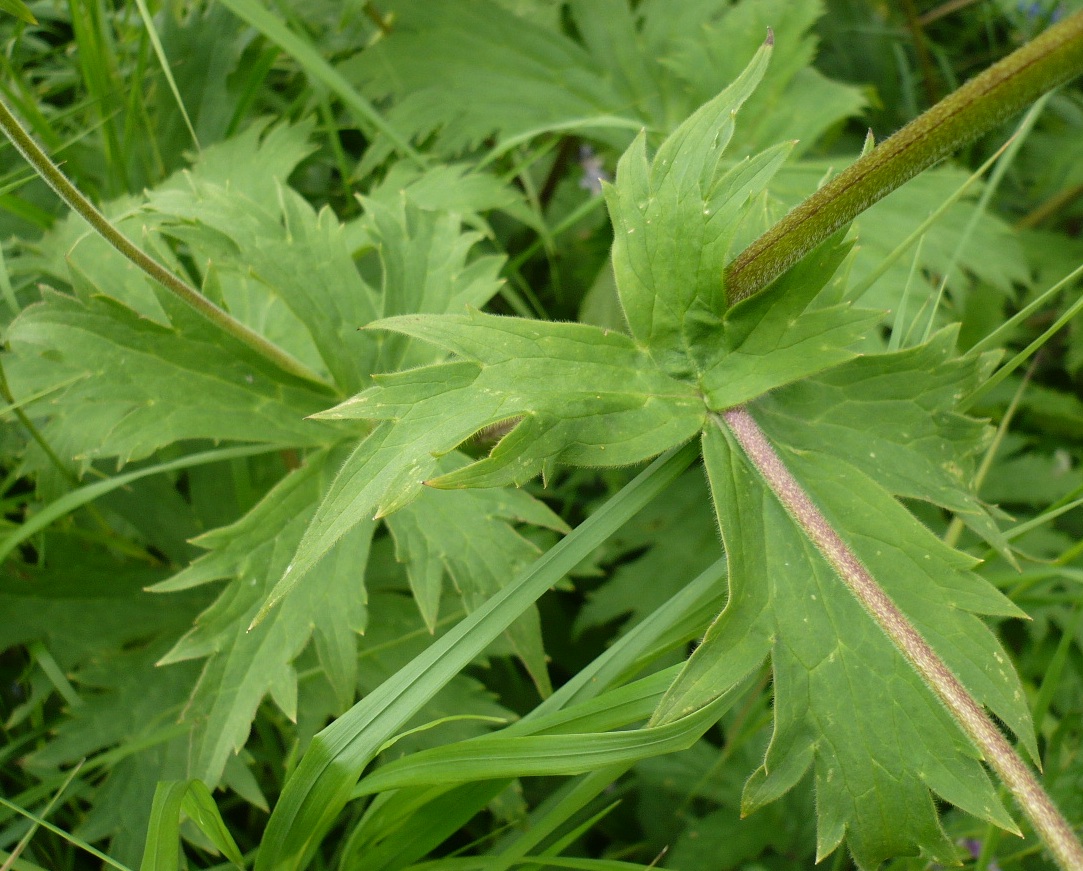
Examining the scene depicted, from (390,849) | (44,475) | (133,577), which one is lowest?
(390,849)

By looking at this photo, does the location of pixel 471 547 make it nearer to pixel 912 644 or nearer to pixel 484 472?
pixel 484 472

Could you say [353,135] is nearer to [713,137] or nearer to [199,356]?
[199,356]

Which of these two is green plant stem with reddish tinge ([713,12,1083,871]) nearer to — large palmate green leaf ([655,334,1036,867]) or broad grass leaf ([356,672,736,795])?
large palmate green leaf ([655,334,1036,867])

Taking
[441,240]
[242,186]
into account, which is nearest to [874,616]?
[441,240]

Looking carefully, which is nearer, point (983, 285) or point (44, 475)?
point (44, 475)

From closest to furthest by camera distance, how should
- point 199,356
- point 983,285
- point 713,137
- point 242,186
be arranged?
point 713,137 < point 199,356 < point 242,186 < point 983,285

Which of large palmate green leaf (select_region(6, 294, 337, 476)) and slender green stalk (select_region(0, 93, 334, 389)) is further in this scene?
large palmate green leaf (select_region(6, 294, 337, 476))

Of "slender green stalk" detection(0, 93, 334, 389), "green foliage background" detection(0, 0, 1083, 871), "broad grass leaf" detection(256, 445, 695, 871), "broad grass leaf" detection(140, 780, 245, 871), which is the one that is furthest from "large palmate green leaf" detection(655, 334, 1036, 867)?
"slender green stalk" detection(0, 93, 334, 389)
